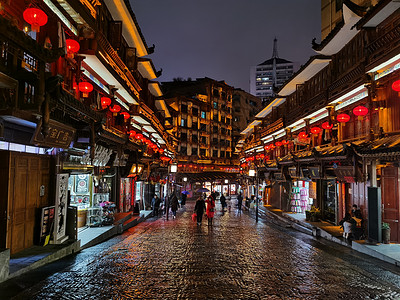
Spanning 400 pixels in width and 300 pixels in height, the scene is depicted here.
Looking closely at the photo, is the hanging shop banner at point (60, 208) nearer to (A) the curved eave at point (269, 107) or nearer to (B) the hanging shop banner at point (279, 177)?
(B) the hanging shop banner at point (279, 177)

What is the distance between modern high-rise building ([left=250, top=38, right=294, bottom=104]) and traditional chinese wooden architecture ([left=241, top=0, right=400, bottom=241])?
11489 centimetres

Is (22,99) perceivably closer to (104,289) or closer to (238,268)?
(104,289)

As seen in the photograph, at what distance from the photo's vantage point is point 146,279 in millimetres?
8445

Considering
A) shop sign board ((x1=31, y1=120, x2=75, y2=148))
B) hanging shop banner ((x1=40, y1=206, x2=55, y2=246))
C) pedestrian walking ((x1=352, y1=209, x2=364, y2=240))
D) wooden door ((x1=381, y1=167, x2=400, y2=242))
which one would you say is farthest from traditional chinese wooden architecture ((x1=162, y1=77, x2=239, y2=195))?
shop sign board ((x1=31, y1=120, x2=75, y2=148))

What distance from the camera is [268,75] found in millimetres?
140375

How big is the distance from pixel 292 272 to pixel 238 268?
174 centimetres

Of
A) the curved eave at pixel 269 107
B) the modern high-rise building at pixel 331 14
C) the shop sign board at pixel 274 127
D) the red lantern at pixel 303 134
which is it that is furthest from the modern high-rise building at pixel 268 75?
the red lantern at pixel 303 134

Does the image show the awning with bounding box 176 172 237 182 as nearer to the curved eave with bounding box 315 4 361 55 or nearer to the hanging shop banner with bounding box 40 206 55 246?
the curved eave with bounding box 315 4 361 55

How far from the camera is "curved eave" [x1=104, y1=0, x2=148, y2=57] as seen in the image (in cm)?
1837

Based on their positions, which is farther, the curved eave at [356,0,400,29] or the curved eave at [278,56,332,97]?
the curved eave at [278,56,332,97]

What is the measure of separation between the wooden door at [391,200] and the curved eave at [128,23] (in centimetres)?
1773

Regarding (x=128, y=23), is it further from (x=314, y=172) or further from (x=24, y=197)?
(x=314, y=172)

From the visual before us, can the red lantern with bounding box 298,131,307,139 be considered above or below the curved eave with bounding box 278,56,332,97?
below

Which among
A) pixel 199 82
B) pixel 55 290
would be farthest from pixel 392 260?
pixel 199 82
